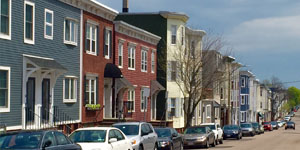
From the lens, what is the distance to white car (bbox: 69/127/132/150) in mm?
18202

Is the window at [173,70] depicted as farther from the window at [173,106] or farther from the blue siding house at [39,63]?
the blue siding house at [39,63]

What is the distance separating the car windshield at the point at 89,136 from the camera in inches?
741

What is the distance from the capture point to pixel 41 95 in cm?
2745

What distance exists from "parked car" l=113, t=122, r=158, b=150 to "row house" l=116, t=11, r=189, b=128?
2533 centimetres

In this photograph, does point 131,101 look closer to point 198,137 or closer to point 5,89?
point 198,137

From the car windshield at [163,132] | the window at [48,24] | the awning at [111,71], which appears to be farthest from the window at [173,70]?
the window at [48,24]

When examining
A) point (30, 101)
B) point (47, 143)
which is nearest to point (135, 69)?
point (30, 101)

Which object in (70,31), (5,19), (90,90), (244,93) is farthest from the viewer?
(244,93)

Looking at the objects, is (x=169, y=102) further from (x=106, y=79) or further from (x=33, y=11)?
(x=33, y=11)

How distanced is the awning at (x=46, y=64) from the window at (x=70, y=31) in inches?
96.2

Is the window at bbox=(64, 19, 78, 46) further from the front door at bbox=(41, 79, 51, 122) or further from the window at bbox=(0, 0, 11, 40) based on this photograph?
the window at bbox=(0, 0, 11, 40)

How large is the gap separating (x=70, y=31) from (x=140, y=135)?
10.4 metres

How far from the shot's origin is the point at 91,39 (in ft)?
112

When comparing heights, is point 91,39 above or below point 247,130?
above
